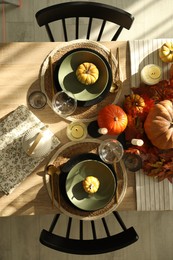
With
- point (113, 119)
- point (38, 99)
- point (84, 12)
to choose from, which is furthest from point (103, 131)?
point (84, 12)

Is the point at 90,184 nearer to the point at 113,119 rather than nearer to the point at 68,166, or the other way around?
the point at 68,166

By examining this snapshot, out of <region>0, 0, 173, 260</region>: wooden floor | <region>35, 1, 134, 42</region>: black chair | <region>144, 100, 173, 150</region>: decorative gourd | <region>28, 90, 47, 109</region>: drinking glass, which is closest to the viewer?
<region>144, 100, 173, 150</region>: decorative gourd

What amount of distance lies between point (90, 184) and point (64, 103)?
420 mm

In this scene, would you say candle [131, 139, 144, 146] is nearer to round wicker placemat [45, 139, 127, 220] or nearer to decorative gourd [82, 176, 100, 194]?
round wicker placemat [45, 139, 127, 220]

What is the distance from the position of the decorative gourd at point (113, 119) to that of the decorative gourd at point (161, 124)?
0.40 ft

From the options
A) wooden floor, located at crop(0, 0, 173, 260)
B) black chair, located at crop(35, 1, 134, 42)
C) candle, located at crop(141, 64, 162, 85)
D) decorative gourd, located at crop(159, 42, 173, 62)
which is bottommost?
wooden floor, located at crop(0, 0, 173, 260)

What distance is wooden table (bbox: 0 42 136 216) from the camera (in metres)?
1.91

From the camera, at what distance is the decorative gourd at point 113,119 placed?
6.09 feet

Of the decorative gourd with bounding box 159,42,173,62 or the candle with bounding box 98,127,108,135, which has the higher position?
the decorative gourd with bounding box 159,42,173,62

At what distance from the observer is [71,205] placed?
1910mm

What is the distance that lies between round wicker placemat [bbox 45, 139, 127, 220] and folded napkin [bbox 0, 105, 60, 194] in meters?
0.06

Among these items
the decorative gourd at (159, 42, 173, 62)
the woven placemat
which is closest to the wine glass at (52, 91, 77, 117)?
the woven placemat

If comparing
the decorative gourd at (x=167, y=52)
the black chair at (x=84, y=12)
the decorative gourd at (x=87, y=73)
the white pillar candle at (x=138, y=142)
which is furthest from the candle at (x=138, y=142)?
the black chair at (x=84, y=12)

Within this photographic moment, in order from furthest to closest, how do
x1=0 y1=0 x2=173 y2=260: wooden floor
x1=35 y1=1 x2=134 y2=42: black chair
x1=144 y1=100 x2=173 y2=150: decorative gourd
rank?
x1=0 y1=0 x2=173 y2=260: wooden floor
x1=35 y1=1 x2=134 y2=42: black chair
x1=144 y1=100 x2=173 y2=150: decorative gourd
